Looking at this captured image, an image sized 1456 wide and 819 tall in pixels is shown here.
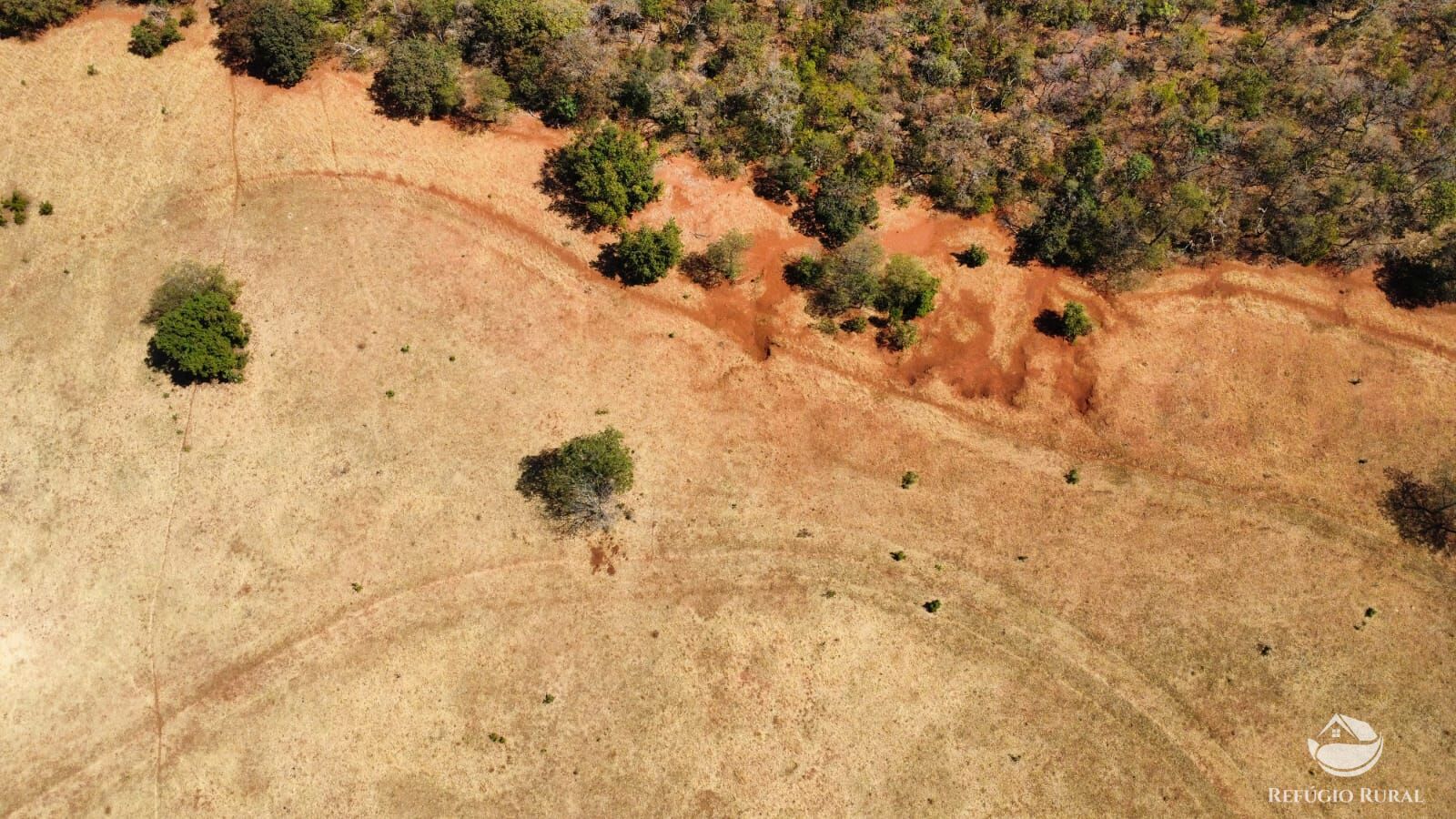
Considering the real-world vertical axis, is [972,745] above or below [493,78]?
below

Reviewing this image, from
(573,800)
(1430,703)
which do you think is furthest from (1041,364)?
(573,800)

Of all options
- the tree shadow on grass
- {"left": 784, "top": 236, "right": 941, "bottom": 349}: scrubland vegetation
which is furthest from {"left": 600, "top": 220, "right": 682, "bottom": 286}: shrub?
the tree shadow on grass

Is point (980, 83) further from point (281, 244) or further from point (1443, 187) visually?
point (281, 244)

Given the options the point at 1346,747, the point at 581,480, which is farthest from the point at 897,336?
the point at 1346,747

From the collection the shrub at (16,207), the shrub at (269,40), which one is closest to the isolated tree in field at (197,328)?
the shrub at (16,207)

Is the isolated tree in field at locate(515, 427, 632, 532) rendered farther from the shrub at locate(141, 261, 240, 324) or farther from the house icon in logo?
the house icon in logo

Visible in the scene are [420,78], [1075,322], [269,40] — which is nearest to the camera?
[1075,322]

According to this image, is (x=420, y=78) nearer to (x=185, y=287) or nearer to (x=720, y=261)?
(x=185, y=287)
